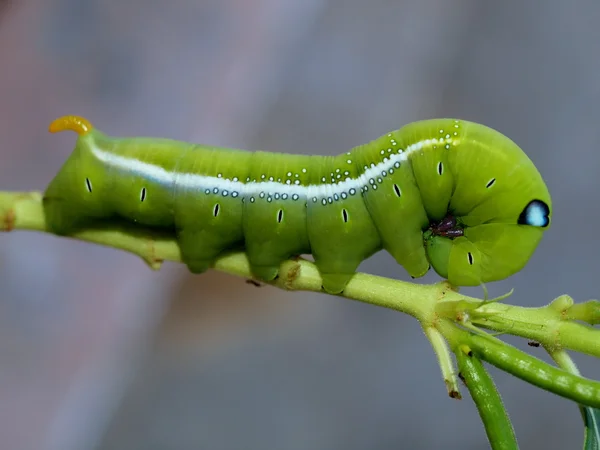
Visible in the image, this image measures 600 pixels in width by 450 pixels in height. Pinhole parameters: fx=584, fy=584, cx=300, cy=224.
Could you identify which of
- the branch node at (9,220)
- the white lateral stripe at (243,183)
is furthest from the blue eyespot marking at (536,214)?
the branch node at (9,220)

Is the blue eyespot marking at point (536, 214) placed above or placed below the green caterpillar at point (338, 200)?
above

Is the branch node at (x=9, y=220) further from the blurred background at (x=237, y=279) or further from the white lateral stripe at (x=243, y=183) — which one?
the blurred background at (x=237, y=279)

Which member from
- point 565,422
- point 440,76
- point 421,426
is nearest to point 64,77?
point 440,76

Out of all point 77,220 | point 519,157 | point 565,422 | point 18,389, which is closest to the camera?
point 519,157

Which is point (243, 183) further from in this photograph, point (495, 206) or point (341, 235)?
point (495, 206)

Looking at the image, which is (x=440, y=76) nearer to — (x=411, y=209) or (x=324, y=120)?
(x=324, y=120)

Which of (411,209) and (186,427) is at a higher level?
(411,209)

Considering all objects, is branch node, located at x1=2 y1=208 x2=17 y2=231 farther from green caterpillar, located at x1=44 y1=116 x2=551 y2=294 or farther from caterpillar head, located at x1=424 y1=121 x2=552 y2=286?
caterpillar head, located at x1=424 y1=121 x2=552 y2=286
